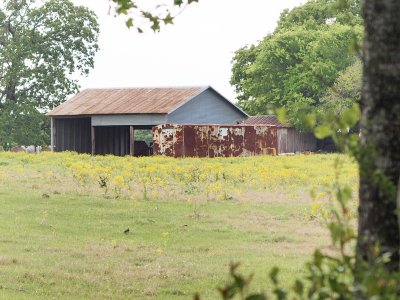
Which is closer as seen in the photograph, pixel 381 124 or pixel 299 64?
pixel 381 124

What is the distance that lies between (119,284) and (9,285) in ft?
4.16

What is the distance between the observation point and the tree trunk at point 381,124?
10.9ft

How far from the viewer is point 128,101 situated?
1960 inches

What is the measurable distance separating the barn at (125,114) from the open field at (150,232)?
22998 mm

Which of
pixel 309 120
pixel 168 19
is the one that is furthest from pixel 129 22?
pixel 309 120

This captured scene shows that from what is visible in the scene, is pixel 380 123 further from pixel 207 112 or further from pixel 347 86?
pixel 347 86

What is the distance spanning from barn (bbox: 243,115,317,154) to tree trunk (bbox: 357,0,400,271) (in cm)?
5589

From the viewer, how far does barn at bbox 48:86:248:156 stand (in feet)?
156

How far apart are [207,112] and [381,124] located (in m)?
47.2

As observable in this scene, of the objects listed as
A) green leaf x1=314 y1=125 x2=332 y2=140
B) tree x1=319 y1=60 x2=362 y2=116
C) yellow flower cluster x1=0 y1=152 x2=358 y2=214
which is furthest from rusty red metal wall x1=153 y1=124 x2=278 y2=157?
green leaf x1=314 y1=125 x2=332 y2=140

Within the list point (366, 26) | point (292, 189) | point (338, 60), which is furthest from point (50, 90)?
point (366, 26)

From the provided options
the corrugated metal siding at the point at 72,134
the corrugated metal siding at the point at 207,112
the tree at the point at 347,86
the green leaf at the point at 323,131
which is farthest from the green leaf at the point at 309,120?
the tree at the point at 347,86

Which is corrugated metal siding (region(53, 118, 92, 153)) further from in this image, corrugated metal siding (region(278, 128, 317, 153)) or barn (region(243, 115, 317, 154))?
corrugated metal siding (region(278, 128, 317, 153))

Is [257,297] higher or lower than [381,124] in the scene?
lower
